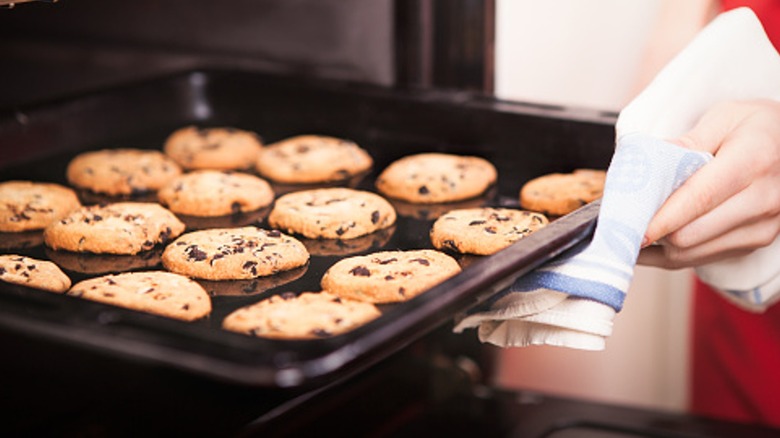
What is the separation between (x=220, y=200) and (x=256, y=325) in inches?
19.7

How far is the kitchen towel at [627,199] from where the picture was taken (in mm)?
978

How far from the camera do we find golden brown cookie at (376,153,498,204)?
4.53 ft

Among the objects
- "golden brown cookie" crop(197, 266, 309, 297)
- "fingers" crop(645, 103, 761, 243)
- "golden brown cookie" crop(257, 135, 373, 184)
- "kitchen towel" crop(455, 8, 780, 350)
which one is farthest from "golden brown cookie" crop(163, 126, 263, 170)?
"fingers" crop(645, 103, 761, 243)

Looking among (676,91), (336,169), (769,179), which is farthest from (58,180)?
(769,179)

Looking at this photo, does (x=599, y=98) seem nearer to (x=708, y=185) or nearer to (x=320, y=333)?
(x=708, y=185)

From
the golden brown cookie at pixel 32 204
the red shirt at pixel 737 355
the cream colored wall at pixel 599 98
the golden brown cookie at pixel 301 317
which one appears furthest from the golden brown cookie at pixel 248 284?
the red shirt at pixel 737 355

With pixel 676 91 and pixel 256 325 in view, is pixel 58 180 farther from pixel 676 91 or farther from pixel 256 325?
pixel 676 91

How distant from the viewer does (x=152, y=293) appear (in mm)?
1012

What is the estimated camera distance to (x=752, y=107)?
1.12 meters

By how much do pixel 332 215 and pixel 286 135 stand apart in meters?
0.45

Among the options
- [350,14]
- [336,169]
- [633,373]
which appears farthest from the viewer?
[633,373]

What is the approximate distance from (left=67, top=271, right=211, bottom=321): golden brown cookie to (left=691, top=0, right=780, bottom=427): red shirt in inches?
42.1

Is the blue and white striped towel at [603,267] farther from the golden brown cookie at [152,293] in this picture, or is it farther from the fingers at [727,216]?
the golden brown cookie at [152,293]

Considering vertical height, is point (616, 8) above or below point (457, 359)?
above
